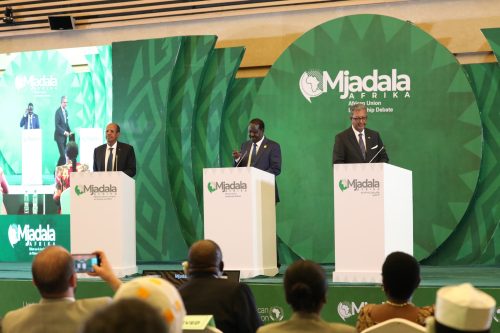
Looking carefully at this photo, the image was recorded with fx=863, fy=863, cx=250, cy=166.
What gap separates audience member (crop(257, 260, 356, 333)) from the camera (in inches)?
109

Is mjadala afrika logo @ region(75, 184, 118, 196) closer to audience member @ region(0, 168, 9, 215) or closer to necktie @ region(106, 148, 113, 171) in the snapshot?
necktie @ region(106, 148, 113, 171)

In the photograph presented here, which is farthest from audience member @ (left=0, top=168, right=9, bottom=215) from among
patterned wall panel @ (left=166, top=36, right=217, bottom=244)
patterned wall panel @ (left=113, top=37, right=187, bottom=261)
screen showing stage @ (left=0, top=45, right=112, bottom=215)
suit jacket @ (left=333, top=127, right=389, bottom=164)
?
suit jacket @ (left=333, top=127, right=389, bottom=164)

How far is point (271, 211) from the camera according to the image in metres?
7.20

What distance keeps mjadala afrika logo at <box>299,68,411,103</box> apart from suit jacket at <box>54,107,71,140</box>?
277 cm

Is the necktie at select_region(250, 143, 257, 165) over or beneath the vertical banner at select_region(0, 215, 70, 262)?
over

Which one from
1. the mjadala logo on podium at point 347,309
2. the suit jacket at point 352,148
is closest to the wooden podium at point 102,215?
the suit jacket at point 352,148

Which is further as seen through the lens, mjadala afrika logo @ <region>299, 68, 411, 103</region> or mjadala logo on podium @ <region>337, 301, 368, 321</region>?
mjadala afrika logo @ <region>299, 68, 411, 103</region>

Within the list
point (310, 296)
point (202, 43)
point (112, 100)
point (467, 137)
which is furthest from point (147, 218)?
point (310, 296)

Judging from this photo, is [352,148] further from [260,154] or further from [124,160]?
[124,160]

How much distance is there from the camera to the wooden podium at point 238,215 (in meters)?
6.74

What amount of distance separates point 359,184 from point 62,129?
4.75 m

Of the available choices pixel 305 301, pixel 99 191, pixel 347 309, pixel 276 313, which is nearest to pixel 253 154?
pixel 99 191

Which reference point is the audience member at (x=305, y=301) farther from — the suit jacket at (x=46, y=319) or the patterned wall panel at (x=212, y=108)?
the patterned wall panel at (x=212, y=108)

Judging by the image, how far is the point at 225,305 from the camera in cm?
355
